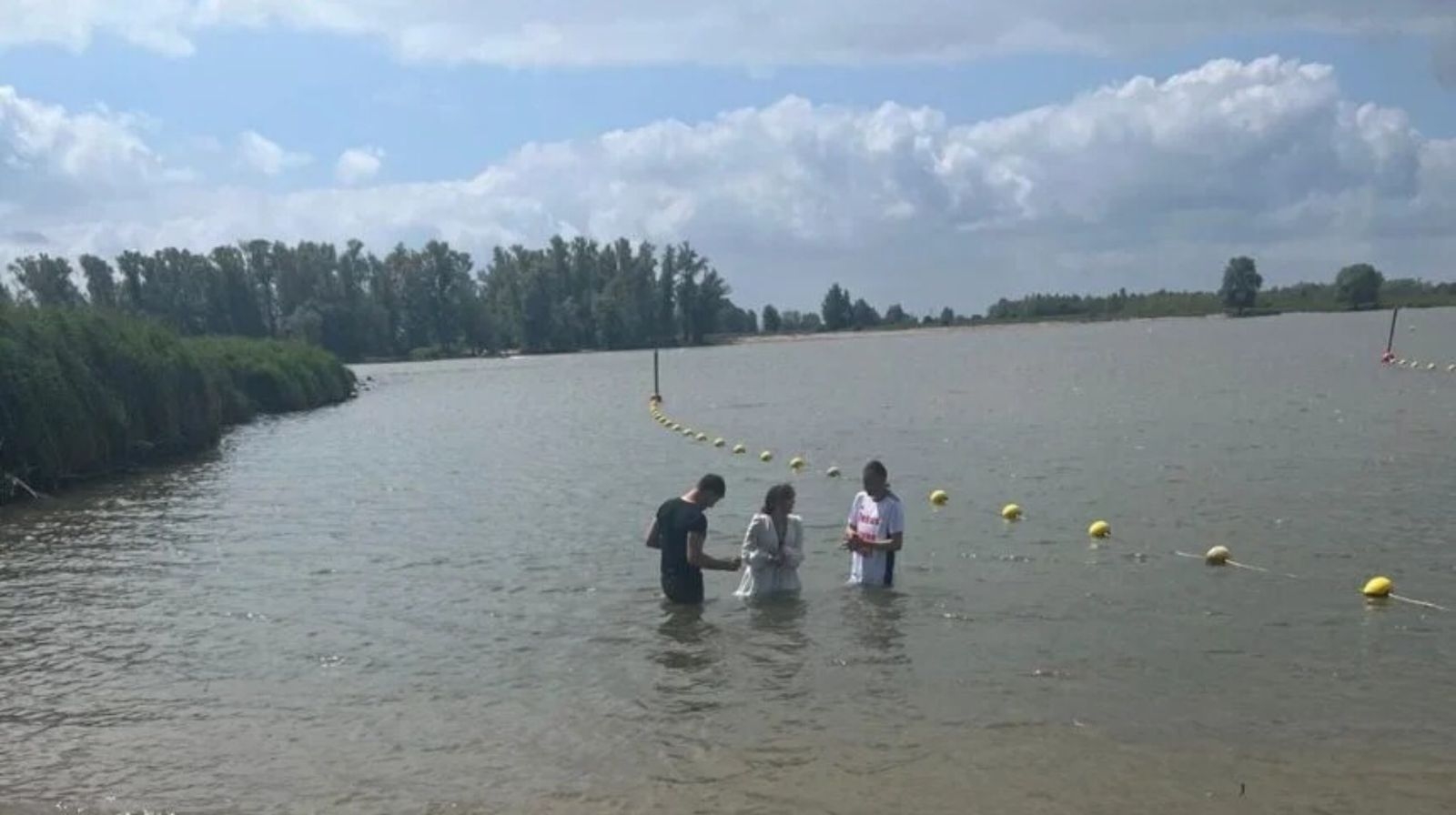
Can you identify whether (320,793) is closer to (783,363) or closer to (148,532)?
(148,532)

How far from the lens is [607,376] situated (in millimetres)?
86875

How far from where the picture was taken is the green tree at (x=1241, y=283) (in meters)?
154

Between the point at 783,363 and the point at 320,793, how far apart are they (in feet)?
291

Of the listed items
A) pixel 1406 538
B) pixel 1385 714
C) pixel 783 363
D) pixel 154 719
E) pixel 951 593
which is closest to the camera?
pixel 1385 714

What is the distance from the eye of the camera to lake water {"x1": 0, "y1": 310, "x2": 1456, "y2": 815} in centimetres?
924

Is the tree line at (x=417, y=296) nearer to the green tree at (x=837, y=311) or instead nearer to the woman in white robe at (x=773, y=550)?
the green tree at (x=837, y=311)

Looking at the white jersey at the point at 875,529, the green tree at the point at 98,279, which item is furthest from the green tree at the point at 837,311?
the white jersey at the point at 875,529

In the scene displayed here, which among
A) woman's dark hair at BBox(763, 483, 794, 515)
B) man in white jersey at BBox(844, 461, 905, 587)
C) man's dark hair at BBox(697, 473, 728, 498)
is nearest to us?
man's dark hair at BBox(697, 473, 728, 498)

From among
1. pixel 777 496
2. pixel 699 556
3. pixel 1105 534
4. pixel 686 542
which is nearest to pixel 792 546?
pixel 777 496

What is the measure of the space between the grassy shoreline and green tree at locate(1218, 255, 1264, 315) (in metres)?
135

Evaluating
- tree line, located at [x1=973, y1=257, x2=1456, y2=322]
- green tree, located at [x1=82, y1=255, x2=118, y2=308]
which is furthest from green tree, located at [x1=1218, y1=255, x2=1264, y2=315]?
green tree, located at [x1=82, y1=255, x2=118, y2=308]

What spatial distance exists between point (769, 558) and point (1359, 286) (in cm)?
15747

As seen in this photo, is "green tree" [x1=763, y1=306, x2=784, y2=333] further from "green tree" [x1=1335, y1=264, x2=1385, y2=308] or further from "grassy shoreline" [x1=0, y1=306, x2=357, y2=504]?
"grassy shoreline" [x1=0, y1=306, x2=357, y2=504]

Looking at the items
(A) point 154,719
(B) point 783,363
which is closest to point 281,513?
(A) point 154,719
